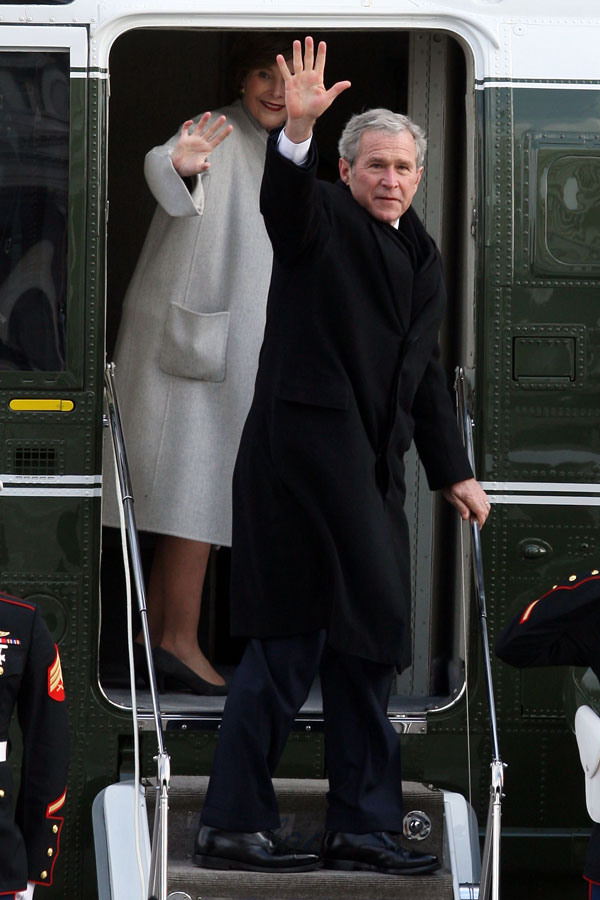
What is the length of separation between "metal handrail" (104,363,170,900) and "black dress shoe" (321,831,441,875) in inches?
18.6

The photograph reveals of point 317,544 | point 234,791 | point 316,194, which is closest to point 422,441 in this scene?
point 317,544

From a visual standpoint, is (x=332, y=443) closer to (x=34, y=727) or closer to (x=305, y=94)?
(x=305, y=94)

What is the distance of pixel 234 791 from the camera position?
3664mm

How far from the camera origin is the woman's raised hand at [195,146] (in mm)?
4281

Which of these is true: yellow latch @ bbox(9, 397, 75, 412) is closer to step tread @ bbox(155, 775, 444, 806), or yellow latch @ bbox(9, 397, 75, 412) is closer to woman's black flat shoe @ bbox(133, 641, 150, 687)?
woman's black flat shoe @ bbox(133, 641, 150, 687)

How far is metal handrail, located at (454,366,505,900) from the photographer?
345 cm

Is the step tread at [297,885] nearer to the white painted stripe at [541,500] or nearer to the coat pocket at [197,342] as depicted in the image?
the white painted stripe at [541,500]

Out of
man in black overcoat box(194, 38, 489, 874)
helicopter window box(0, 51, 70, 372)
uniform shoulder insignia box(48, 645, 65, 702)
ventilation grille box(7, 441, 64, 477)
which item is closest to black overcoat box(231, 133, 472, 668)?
man in black overcoat box(194, 38, 489, 874)

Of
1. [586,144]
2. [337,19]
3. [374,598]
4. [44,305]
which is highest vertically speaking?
[337,19]

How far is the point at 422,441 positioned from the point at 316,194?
0.84m

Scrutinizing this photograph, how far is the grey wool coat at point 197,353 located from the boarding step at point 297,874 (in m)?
0.93

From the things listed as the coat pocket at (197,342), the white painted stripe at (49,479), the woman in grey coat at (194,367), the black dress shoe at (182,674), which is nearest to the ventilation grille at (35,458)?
the white painted stripe at (49,479)

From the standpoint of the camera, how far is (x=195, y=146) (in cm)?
429

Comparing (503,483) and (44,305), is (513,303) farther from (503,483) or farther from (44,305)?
(44,305)
